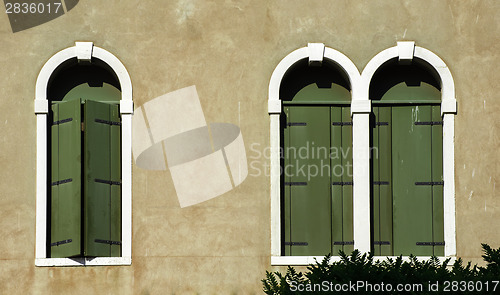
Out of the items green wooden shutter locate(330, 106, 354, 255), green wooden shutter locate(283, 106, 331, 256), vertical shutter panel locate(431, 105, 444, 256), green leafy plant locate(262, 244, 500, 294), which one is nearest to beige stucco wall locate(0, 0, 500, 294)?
vertical shutter panel locate(431, 105, 444, 256)

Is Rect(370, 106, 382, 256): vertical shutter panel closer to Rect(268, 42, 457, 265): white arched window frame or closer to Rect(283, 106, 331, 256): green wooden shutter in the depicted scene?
Rect(268, 42, 457, 265): white arched window frame

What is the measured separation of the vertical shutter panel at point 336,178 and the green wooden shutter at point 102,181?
277cm

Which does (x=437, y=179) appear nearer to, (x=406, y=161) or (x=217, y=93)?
(x=406, y=161)

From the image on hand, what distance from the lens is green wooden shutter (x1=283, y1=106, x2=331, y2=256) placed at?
17.7 meters

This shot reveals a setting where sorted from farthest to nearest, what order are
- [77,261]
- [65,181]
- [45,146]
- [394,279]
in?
1. [45,146]
2. [65,181]
3. [77,261]
4. [394,279]

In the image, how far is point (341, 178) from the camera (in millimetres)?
17844

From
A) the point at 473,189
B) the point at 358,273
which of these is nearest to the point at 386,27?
the point at 473,189

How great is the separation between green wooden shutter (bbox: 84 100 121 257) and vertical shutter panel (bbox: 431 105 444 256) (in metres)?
4.06

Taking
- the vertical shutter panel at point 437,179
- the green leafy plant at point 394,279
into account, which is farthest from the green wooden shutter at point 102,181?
the vertical shutter panel at point 437,179

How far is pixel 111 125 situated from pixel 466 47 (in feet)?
15.6

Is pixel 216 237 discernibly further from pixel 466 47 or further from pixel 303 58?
pixel 466 47

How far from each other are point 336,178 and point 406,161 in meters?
0.94

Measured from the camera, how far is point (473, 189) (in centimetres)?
1766

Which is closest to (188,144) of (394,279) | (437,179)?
(437,179)
